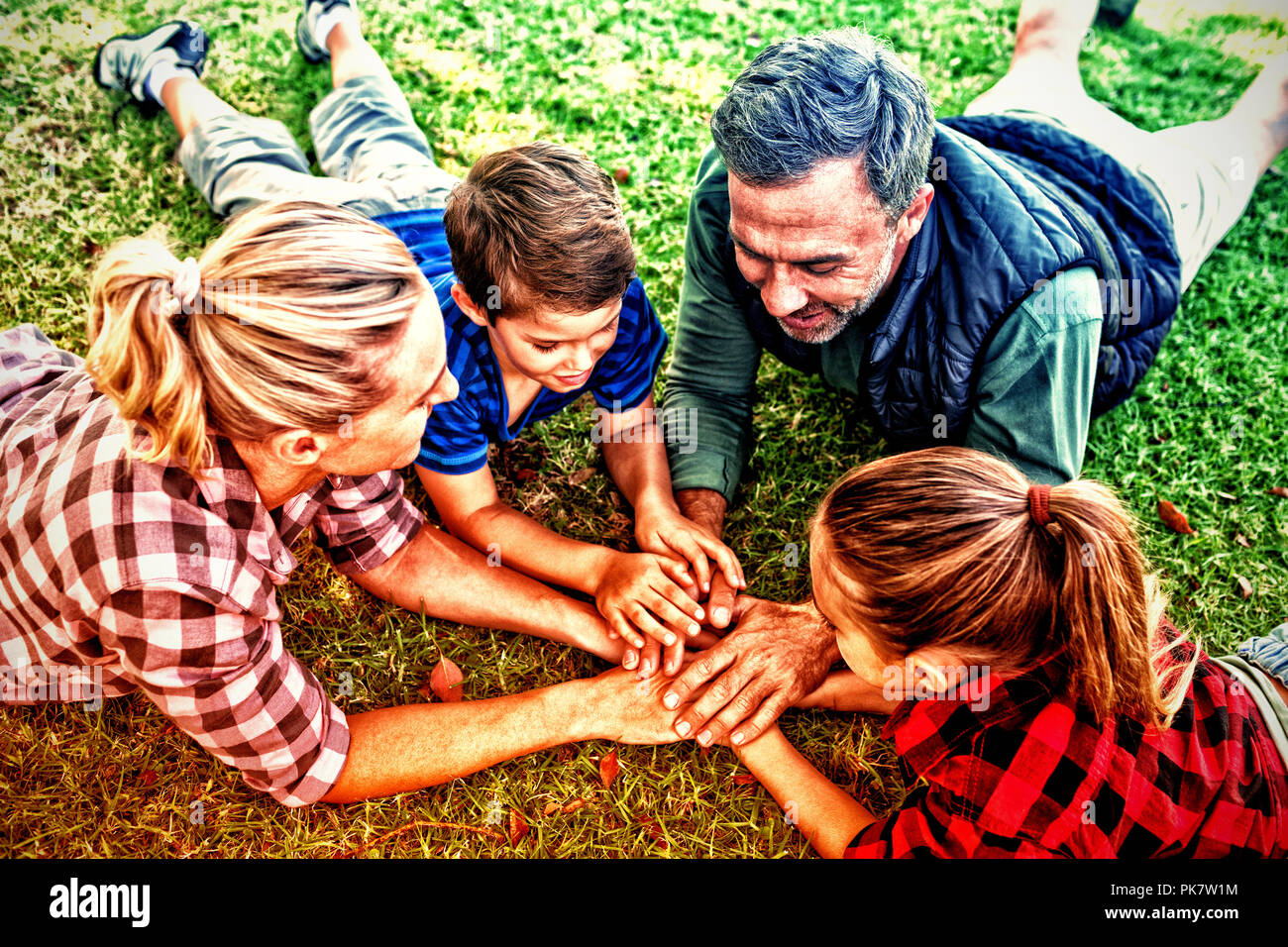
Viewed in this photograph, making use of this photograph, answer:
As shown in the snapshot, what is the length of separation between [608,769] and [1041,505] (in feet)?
5.37

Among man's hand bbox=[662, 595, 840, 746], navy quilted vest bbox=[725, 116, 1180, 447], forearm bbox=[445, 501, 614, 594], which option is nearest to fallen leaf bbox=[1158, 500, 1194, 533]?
navy quilted vest bbox=[725, 116, 1180, 447]

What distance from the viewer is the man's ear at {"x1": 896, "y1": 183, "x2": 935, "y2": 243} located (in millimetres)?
2713

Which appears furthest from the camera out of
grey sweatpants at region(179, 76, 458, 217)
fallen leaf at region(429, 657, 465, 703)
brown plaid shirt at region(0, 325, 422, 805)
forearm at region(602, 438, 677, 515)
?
grey sweatpants at region(179, 76, 458, 217)

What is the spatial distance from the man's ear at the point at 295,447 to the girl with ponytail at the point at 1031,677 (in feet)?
4.23

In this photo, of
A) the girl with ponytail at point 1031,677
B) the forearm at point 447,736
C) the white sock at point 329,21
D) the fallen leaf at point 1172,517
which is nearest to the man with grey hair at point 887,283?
the forearm at point 447,736

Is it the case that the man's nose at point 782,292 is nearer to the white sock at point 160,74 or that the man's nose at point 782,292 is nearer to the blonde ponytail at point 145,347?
the blonde ponytail at point 145,347

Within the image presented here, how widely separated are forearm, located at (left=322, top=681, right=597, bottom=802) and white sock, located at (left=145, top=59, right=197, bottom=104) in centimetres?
351

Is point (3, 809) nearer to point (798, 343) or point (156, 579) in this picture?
point (156, 579)

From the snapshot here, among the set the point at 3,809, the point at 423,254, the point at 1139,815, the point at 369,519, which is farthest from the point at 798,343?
the point at 3,809

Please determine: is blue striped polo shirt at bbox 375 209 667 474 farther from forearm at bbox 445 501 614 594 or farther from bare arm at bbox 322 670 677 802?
bare arm at bbox 322 670 677 802

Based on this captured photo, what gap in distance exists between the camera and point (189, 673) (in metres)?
2.12

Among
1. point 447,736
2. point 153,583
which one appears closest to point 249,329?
point 153,583

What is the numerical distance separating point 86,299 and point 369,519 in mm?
2173

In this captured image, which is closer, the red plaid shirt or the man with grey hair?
the red plaid shirt
